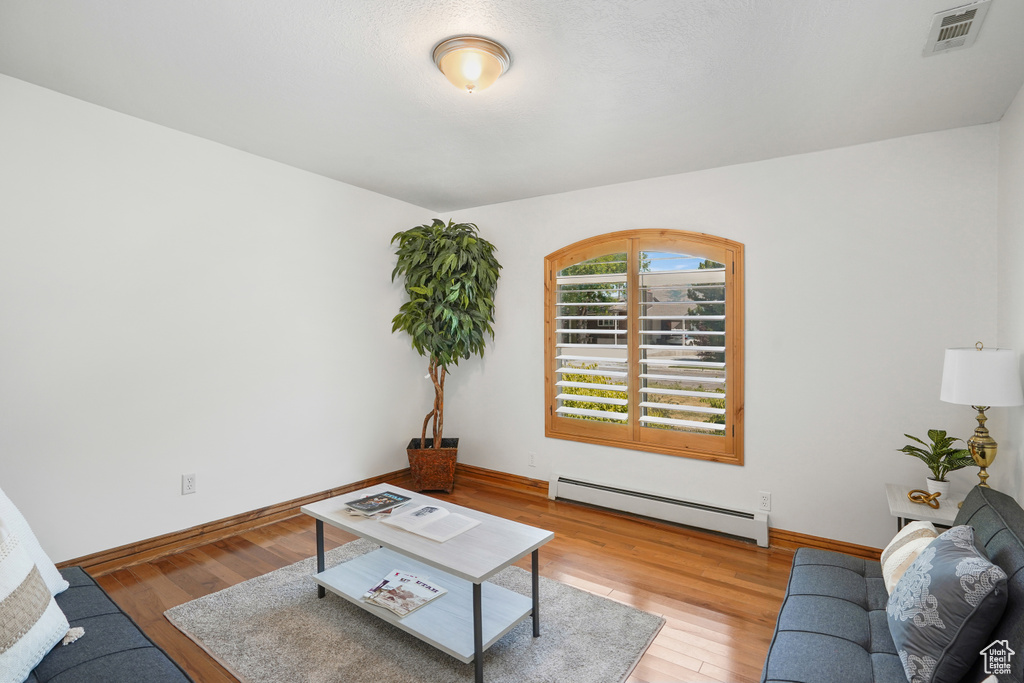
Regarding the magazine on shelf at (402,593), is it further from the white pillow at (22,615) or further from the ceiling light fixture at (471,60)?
the ceiling light fixture at (471,60)

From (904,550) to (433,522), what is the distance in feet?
6.11

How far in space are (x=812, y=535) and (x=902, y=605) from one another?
189 centimetres

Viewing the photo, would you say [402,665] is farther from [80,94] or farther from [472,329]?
[80,94]

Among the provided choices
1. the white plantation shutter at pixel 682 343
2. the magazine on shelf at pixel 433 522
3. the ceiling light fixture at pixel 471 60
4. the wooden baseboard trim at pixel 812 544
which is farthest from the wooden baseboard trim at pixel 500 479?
the ceiling light fixture at pixel 471 60

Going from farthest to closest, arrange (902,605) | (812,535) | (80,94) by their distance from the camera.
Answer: (812,535)
(80,94)
(902,605)

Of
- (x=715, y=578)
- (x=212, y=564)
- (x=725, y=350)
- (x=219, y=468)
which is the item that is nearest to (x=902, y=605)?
(x=715, y=578)

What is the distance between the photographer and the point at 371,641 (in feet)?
7.13

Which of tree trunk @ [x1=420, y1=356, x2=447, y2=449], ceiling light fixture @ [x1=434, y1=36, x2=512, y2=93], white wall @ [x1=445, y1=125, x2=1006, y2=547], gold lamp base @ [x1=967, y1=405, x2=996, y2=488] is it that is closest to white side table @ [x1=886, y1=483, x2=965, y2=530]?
gold lamp base @ [x1=967, y1=405, x2=996, y2=488]

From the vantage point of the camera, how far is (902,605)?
1.47 m

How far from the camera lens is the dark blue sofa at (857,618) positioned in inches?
49.8

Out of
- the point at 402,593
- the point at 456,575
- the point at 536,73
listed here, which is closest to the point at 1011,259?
the point at 536,73

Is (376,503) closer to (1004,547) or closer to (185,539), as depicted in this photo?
(185,539)

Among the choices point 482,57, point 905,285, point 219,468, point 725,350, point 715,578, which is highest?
point 482,57

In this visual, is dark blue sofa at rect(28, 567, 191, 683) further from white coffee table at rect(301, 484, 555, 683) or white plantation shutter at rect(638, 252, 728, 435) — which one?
white plantation shutter at rect(638, 252, 728, 435)
